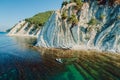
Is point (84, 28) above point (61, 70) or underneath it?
above

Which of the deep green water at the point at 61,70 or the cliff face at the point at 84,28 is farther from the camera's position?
the cliff face at the point at 84,28

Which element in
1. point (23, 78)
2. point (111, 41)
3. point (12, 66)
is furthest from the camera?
point (111, 41)

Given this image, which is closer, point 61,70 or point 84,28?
point 61,70

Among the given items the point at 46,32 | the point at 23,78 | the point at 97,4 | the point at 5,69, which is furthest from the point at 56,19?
the point at 23,78

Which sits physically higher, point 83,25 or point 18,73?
point 83,25

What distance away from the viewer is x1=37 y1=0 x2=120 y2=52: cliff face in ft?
245

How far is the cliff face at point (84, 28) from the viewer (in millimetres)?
74562

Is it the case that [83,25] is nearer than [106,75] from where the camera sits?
No

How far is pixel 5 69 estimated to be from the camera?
Answer: 43.3m

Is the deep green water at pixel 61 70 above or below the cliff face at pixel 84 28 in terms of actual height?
below

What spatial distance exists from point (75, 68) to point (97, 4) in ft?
153

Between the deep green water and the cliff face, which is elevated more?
the cliff face

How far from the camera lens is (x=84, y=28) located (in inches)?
3164

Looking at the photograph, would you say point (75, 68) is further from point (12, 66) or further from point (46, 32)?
point (46, 32)
